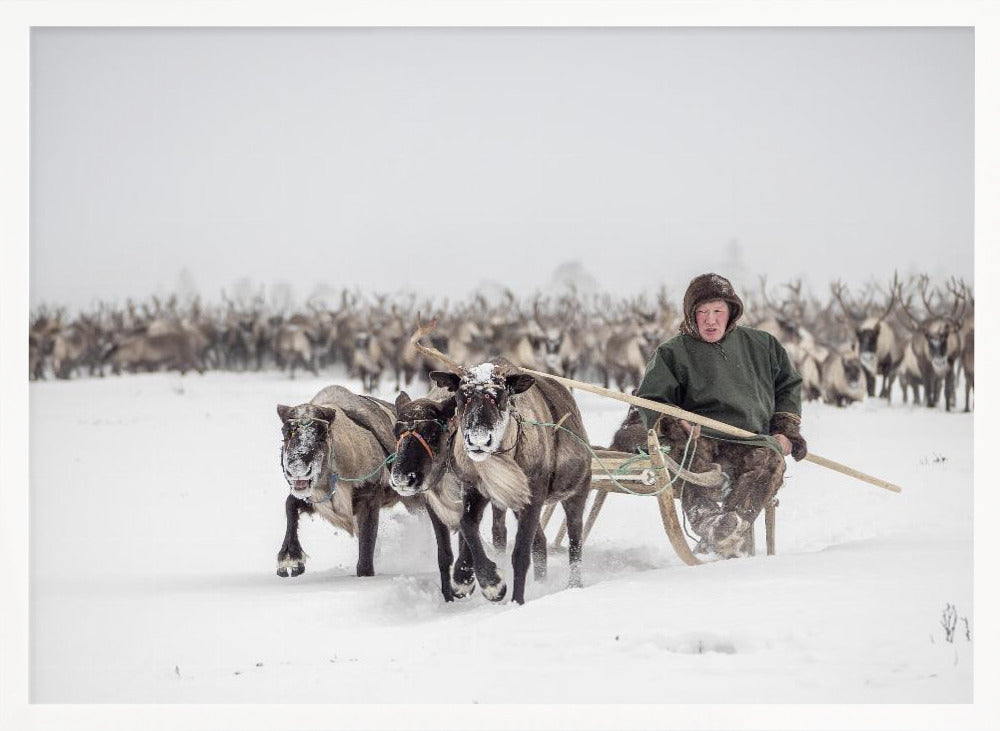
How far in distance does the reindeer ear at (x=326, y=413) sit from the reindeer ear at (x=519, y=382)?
1221mm

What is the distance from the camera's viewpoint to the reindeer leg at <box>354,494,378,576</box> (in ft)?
20.3

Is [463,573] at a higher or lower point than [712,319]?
lower

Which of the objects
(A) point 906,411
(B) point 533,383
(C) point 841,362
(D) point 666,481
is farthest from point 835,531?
(C) point 841,362

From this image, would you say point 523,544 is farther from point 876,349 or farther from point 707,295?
point 876,349

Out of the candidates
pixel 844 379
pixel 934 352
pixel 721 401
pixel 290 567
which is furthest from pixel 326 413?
pixel 844 379

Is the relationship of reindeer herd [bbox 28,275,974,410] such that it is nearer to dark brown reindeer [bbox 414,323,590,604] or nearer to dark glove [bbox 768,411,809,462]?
dark glove [bbox 768,411,809,462]

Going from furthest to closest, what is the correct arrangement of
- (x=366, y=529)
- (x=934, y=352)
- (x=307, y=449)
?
1. (x=934, y=352)
2. (x=366, y=529)
3. (x=307, y=449)

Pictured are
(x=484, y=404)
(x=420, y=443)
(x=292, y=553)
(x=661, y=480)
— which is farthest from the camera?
(x=292, y=553)

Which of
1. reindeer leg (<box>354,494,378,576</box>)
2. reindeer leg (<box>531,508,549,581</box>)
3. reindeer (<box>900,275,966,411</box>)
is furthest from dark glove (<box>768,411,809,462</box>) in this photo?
reindeer (<box>900,275,966,411</box>)

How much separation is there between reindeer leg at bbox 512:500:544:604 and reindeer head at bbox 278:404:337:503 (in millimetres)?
1178

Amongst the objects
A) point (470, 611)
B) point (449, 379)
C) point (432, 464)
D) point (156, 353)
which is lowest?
point (470, 611)

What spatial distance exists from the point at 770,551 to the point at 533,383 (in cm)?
180

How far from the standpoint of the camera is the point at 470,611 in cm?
547

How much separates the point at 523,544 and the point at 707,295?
1627 mm
